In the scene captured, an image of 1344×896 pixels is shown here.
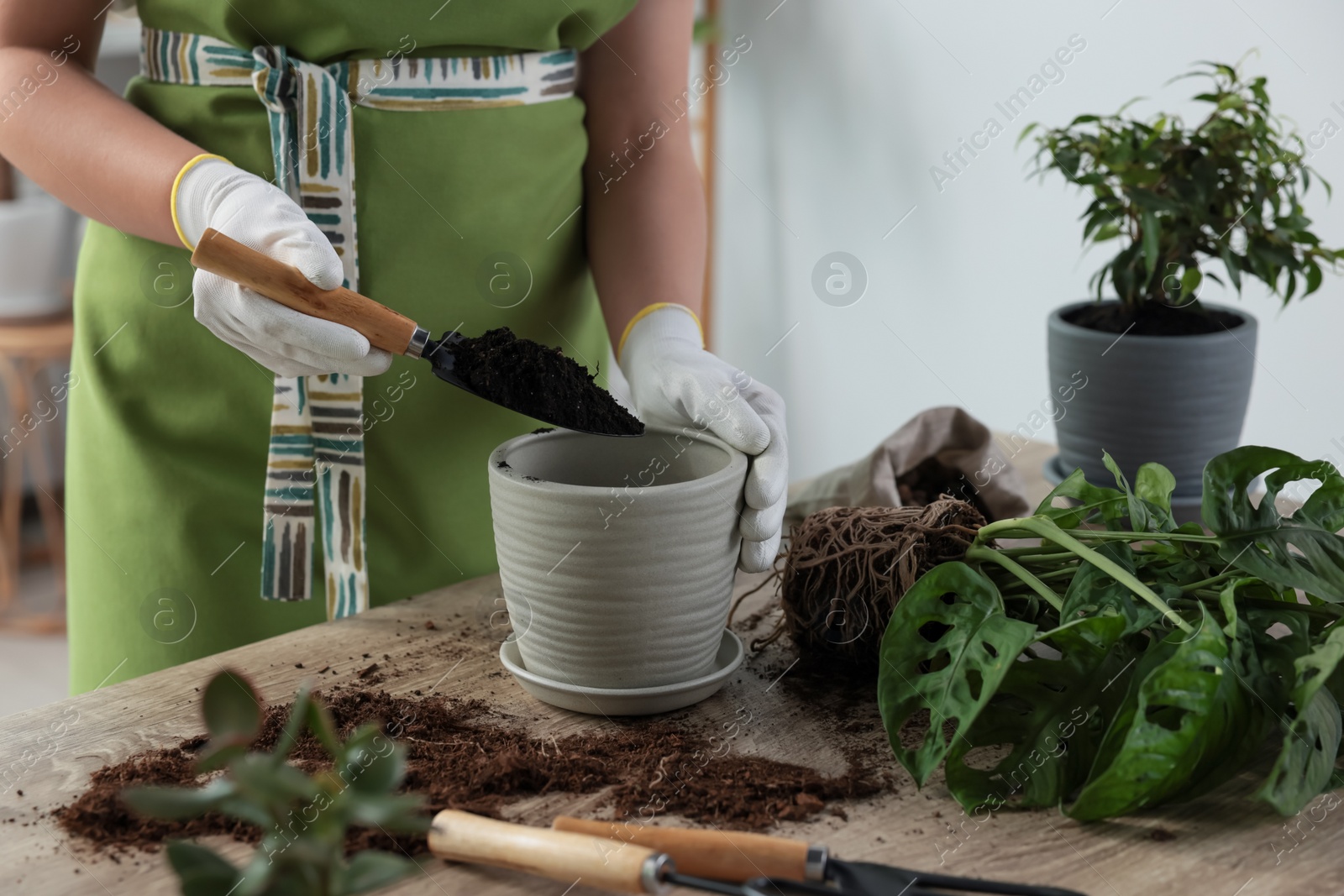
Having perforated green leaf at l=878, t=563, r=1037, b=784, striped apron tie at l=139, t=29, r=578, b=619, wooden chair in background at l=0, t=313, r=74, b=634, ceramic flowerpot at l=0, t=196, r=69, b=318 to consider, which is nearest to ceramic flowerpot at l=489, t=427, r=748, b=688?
perforated green leaf at l=878, t=563, r=1037, b=784

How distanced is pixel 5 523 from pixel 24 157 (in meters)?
1.99

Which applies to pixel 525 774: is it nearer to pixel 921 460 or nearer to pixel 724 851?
pixel 724 851

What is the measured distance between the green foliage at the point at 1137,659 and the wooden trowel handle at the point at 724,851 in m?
0.11

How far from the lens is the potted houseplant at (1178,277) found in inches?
40.0

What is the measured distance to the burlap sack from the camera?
99 centimetres

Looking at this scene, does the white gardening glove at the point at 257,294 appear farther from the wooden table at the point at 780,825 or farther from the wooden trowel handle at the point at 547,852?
the wooden trowel handle at the point at 547,852

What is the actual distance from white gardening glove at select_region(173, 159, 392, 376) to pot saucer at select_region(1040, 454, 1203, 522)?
0.60m

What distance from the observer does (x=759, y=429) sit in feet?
2.49

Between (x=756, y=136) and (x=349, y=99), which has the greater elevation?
(x=756, y=136)

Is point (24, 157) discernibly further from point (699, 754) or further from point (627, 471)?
point (699, 754)

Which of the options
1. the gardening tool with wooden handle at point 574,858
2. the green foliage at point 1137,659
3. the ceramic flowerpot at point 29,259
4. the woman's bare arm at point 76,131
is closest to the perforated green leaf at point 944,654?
the green foliage at point 1137,659

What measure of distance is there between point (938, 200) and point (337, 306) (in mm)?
1642

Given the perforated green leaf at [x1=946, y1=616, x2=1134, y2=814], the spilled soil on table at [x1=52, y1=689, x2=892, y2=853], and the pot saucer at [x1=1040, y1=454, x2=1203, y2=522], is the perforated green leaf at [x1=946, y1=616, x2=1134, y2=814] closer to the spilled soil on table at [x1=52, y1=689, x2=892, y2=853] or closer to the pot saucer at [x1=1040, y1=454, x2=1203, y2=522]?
the spilled soil on table at [x1=52, y1=689, x2=892, y2=853]

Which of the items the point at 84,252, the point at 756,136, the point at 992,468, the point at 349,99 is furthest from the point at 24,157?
the point at 756,136
